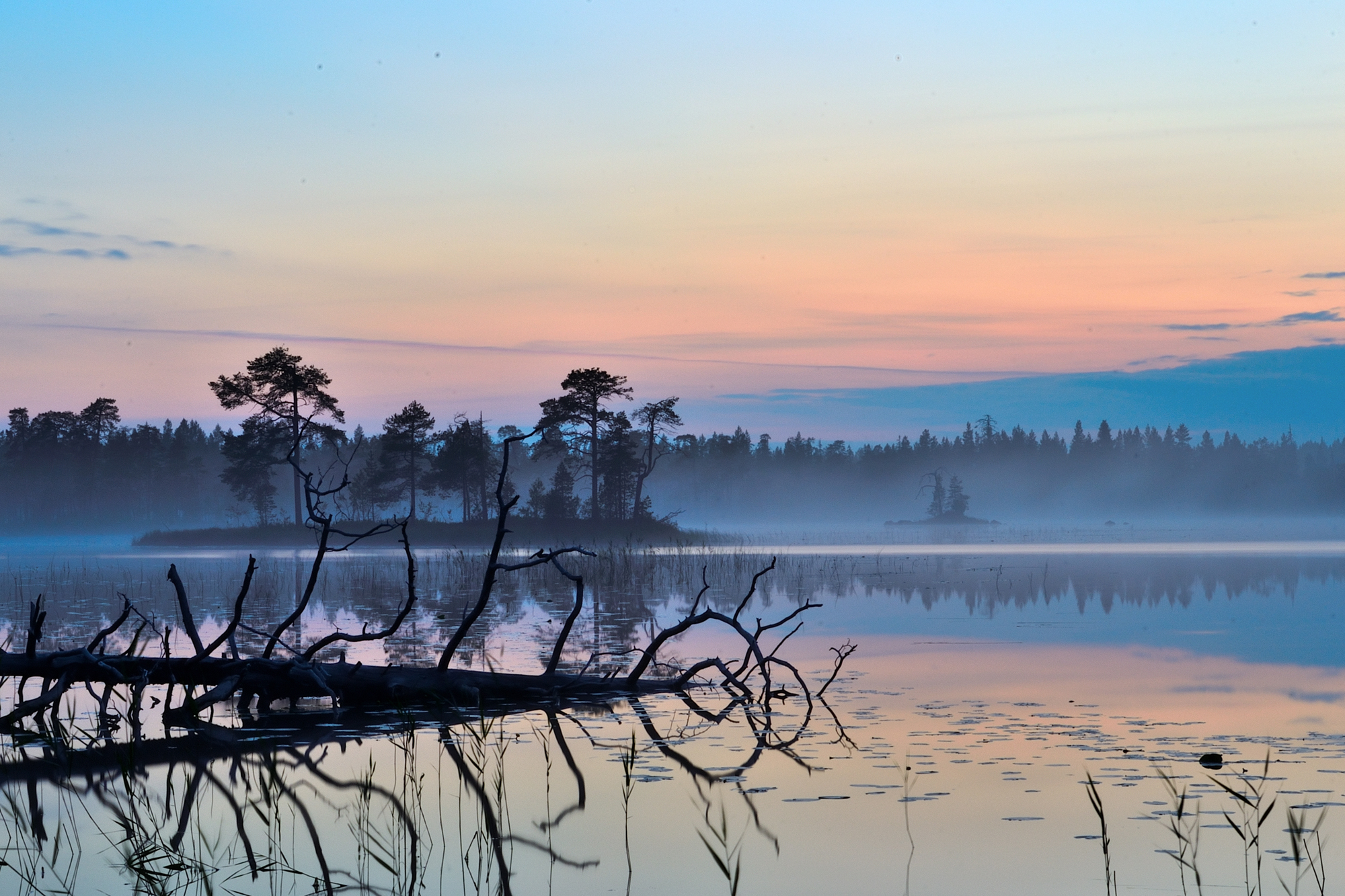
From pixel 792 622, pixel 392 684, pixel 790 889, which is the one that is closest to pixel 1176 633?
pixel 792 622

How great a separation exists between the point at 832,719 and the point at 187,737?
6.04 meters

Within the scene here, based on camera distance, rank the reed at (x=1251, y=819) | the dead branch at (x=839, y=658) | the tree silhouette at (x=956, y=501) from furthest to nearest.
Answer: the tree silhouette at (x=956, y=501) < the dead branch at (x=839, y=658) < the reed at (x=1251, y=819)

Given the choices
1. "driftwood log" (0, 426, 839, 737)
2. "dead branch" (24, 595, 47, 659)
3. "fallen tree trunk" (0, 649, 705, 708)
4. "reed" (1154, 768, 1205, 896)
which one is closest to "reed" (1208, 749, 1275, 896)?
"reed" (1154, 768, 1205, 896)

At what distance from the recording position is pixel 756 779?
28.5 feet

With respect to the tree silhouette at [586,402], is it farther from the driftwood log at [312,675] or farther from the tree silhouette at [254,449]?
the driftwood log at [312,675]

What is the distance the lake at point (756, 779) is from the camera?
664 centimetres

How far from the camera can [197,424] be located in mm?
189125

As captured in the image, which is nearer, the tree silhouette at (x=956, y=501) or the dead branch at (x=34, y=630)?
the dead branch at (x=34, y=630)

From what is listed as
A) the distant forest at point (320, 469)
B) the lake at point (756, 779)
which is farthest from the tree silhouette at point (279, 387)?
the lake at point (756, 779)

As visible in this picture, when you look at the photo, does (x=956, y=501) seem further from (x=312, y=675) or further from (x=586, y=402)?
(x=312, y=675)

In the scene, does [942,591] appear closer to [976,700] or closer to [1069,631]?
[1069,631]

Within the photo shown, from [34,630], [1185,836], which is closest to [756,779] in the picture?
[1185,836]

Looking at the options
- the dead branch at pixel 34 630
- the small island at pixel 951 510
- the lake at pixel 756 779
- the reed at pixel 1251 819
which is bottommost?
the lake at pixel 756 779

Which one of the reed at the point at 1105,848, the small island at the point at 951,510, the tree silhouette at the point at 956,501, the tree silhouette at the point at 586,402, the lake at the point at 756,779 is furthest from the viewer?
the tree silhouette at the point at 956,501
